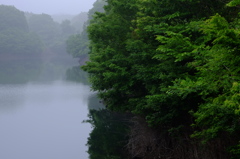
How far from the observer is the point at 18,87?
44.7 metres

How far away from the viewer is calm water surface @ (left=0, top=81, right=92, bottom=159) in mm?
19453

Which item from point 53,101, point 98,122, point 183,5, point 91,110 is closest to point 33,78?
point 53,101

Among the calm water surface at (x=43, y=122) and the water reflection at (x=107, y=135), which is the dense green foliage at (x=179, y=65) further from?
the calm water surface at (x=43, y=122)

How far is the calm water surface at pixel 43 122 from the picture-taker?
63.8 feet

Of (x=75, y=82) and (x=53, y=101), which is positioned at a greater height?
(x=75, y=82)

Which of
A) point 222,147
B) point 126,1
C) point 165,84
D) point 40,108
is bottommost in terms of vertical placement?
point 222,147

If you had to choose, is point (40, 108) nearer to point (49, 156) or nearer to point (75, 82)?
point (49, 156)

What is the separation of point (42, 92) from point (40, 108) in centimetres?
909

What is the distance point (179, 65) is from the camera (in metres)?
10.6

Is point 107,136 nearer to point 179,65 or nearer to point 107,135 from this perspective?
point 107,135

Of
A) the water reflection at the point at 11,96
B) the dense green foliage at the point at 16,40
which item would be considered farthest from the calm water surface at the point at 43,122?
the dense green foliage at the point at 16,40

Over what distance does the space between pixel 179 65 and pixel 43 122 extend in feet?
60.6

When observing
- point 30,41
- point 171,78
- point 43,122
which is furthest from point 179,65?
point 30,41

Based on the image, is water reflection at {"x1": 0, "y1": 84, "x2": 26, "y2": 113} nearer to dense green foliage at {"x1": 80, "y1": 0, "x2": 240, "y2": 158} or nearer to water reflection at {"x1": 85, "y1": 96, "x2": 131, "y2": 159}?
water reflection at {"x1": 85, "y1": 96, "x2": 131, "y2": 159}
